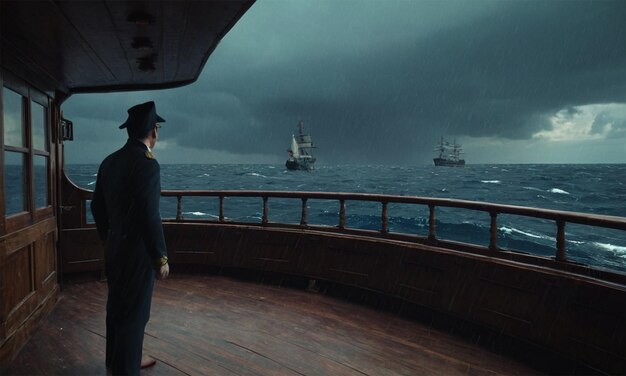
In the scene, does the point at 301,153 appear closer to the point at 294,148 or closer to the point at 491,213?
the point at 294,148

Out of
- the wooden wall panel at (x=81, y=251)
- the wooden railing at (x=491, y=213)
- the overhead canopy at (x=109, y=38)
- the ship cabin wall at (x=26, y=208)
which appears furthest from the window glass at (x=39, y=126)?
the wooden railing at (x=491, y=213)

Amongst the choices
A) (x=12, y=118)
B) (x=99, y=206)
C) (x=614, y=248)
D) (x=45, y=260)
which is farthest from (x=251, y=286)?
(x=614, y=248)

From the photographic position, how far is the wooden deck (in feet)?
8.90

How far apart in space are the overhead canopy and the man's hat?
0.51 m

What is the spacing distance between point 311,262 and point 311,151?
88.8 m

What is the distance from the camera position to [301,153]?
91.6 meters

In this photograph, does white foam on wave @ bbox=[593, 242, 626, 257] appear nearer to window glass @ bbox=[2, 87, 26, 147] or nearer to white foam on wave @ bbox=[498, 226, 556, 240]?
white foam on wave @ bbox=[498, 226, 556, 240]

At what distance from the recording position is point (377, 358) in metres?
2.86

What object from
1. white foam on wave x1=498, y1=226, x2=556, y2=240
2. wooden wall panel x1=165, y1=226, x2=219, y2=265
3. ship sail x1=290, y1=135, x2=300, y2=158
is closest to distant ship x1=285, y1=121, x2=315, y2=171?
ship sail x1=290, y1=135, x2=300, y2=158

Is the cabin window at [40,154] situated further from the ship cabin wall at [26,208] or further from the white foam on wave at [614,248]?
the white foam on wave at [614,248]

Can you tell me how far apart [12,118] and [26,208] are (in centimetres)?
80

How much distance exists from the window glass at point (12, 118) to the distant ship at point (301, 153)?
83368 millimetres

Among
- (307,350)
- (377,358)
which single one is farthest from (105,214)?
(377,358)

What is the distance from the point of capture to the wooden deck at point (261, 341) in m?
2.71
